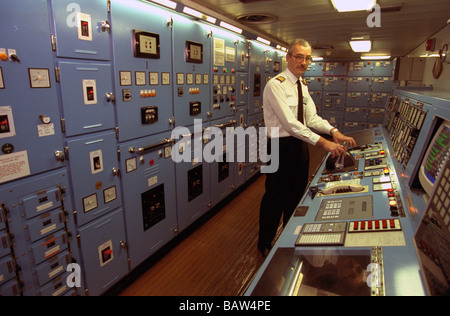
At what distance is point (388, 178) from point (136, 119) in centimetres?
191

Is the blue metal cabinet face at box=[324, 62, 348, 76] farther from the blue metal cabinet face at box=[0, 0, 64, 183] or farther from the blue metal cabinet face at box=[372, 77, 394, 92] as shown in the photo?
the blue metal cabinet face at box=[0, 0, 64, 183]

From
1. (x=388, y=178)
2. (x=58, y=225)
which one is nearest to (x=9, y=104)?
(x=58, y=225)

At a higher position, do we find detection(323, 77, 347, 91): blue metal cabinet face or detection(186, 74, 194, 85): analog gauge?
detection(323, 77, 347, 91): blue metal cabinet face

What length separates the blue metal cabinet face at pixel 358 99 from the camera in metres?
7.64

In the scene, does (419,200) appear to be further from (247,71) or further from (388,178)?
(247,71)

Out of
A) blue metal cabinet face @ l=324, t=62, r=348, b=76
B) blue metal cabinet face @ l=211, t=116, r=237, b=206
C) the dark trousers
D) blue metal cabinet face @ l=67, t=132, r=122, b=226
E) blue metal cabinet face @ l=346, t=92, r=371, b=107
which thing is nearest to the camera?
blue metal cabinet face @ l=67, t=132, r=122, b=226

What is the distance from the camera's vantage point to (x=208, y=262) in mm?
2713

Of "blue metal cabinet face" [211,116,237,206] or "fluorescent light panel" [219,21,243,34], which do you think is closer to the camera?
"fluorescent light panel" [219,21,243,34]

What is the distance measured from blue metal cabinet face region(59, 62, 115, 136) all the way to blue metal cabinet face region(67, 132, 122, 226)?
8 cm

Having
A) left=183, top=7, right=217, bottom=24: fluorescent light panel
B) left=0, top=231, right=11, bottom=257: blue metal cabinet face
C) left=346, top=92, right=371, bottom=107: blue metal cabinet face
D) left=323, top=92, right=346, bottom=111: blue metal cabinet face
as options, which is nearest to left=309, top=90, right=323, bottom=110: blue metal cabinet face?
left=323, top=92, right=346, bottom=111: blue metal cabinet face

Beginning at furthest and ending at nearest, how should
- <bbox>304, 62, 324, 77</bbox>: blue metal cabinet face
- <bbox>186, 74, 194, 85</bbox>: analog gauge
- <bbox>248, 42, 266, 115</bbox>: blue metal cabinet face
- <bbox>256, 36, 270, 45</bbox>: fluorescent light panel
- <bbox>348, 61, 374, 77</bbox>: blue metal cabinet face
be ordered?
<bbox>304, 62, 324, 77</bbox>: blue metal cabinet face < <bbox>348, 61, 374, 77</bbox>: blue metal cabinet face < <bbox>248, 42, 266, 115</bbox>: blue metal cabinet face < <bbox>256, 36, 270, 45</bbox>: fluorescent light panel < <bbox>186, 74, 194, 85</bbox>: analog gauge

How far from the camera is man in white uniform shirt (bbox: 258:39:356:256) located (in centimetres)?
228

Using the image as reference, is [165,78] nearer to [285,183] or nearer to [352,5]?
[285,183]

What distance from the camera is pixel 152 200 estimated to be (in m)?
2.59
